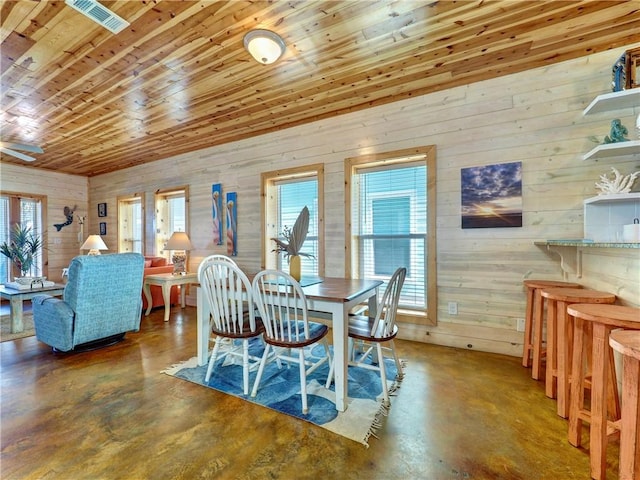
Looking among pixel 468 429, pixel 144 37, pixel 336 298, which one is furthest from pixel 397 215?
pixel 144 37

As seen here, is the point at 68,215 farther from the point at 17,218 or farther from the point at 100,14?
the point at 100,14

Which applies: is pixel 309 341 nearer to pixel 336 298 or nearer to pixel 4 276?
pixel 336 298

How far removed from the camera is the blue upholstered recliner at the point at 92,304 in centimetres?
272

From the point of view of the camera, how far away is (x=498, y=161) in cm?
278

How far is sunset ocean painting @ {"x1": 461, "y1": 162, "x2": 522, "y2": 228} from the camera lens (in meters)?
2.71

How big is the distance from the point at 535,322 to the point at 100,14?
4006 millimetres

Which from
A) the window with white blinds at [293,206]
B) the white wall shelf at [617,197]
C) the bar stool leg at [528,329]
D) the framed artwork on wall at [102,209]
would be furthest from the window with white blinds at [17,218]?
the white wall shelf at [617,197]

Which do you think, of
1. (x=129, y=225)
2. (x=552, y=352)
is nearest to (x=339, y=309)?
(x=552, y=352)

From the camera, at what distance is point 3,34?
214 centimetres

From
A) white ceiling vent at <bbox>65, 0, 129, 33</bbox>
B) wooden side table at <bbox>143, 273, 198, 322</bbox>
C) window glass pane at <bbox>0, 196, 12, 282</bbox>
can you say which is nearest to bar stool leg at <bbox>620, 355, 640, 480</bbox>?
white ceiling vent at <bbox>65, 0, 129, 33</bbox>

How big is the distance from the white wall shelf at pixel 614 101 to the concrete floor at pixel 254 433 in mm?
2178

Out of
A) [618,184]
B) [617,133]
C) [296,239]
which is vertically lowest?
[296,239]

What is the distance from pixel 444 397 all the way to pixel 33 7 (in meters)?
3.82

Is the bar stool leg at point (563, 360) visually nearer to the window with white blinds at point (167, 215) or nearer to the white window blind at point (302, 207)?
the white window blind at point (302, 207)
